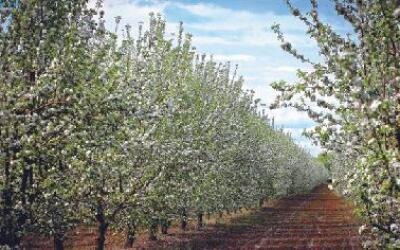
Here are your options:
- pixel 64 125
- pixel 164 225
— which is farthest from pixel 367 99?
pixel 164 225

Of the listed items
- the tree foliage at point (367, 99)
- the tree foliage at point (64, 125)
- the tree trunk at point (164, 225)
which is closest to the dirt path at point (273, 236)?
the tree trunk at point (164, 225)

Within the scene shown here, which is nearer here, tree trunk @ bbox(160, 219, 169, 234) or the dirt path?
tree trunk @ bbox(160, 219, 169, 234)

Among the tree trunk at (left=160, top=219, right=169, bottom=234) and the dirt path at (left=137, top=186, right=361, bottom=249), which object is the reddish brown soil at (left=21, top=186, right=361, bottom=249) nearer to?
the dirt path at (left=137, top=186, right=361, bottom=249)

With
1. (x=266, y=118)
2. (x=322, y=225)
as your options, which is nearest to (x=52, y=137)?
(x=322, y=225)

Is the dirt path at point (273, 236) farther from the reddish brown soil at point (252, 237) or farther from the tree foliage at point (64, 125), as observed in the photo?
the tree foliage at point (64, 125)

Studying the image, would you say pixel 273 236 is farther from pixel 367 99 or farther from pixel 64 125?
pixel 367 99

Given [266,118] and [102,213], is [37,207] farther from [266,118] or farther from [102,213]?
[266,118]

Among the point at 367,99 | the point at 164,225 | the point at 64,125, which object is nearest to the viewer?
the point at 367,99

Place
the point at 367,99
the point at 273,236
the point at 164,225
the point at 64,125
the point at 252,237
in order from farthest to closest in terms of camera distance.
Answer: the point at 273,236, the point at 252,237, the point at 164,225, the point at 64,125, the point at 367,99

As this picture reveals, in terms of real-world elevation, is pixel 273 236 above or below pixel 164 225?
below

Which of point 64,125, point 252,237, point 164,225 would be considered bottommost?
point 252,237

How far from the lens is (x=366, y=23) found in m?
11.2

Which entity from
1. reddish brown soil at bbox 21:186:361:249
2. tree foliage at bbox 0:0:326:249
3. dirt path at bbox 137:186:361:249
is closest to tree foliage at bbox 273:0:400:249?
tree foliage at bbox 0:0:326:249

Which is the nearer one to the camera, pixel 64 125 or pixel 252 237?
pixel 64 125
